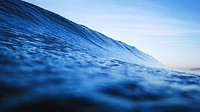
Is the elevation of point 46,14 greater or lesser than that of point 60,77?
greater

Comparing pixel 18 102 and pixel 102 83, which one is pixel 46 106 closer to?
pixel 18 102

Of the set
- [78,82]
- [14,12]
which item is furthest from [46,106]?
[14,12]

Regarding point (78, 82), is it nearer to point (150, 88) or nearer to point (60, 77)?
point (60, 77)

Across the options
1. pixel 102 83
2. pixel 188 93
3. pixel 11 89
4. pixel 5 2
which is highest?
pixel 5 2

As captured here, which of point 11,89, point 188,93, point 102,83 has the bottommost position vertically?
point 11,89

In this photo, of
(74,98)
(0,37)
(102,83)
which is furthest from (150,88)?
(0,37)

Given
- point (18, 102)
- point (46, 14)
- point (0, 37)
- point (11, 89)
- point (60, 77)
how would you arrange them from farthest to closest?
point (46, 14)
point (0, 37)
point (60, 77)
point (11, 89)
point (18, 102)

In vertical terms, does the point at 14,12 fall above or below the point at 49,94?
above

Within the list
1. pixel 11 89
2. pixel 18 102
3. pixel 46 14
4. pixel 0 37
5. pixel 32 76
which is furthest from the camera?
pixel 46 14

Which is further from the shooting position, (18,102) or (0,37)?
(0,37)
